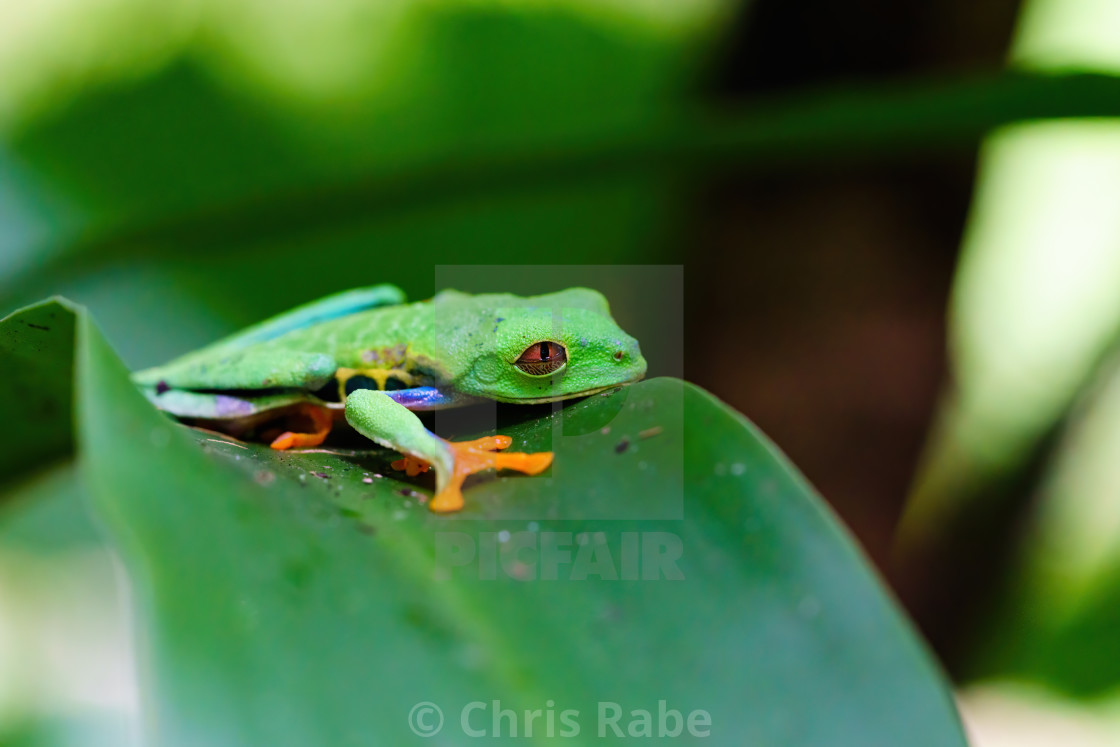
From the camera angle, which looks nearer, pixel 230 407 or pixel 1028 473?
pixel 230 407

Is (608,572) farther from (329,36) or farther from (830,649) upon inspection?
(329,36)

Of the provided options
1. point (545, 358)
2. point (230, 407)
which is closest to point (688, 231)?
point (545, 358)

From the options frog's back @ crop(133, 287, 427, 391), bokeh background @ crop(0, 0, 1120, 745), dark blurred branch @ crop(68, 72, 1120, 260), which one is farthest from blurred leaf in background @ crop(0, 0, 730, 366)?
frog's back @ crop(133, 287, 427, 391)

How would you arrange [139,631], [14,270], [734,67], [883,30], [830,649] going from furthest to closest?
[734,67]
[883,30]
[14,270]
[830,649]
[139,631]

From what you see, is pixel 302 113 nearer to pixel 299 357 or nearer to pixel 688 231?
pixel 688 231

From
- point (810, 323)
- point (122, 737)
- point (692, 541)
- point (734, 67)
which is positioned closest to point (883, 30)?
point (734, 67)

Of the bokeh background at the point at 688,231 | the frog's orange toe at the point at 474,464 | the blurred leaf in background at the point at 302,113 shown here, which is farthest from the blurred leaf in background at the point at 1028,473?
the frog's orange toe at the point at 474,464

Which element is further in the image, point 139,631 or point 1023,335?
point 1023,335
